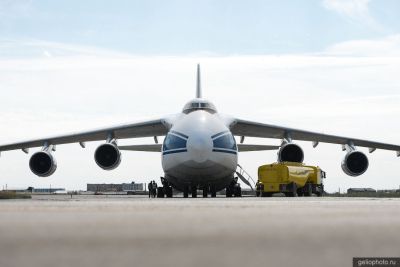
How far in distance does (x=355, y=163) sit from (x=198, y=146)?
339 inches

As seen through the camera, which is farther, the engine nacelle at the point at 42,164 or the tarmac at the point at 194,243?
the engine nacelle at the point at 42,164

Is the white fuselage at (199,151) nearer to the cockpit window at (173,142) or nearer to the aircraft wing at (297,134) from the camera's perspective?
the cockpit window at (173,142)

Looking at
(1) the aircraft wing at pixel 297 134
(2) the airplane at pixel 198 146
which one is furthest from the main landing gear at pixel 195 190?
(1) the aircraft wing at pixel 297 134

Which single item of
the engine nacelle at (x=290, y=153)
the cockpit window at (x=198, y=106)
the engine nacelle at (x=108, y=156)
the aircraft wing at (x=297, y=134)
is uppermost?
the cockpit window at (x=198, y=106)

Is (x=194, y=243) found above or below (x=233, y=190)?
below

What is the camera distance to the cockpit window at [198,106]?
92.6 ft

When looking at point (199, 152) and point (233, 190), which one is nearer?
point (199, 152)

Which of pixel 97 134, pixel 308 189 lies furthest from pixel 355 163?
pixel 97 134

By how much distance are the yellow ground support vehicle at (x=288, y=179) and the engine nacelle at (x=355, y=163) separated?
254cm

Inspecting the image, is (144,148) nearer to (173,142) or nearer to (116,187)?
(173,142)

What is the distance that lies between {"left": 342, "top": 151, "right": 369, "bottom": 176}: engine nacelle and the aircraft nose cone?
25.5 ft

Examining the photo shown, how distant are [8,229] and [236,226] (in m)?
1.92

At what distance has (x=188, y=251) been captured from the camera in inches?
155

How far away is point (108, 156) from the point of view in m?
27.9
